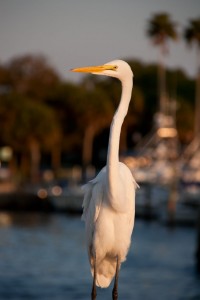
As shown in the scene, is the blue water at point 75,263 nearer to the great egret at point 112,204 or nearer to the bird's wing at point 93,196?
the great egret at point 112,204

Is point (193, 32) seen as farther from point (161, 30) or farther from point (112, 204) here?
point (112, 204)

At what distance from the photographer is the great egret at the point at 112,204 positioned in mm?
9238

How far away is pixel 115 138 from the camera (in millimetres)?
9094

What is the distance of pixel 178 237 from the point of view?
44.4 meters

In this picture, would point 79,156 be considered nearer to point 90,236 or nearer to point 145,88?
point 145,88

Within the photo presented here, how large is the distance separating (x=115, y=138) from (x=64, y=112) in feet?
227

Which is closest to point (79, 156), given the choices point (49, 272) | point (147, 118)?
point (147, 118)

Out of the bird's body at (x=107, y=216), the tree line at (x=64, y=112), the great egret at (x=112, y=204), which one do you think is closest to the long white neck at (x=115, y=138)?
the great egret at (x=112, y=204)

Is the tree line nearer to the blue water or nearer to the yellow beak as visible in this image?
the blue water

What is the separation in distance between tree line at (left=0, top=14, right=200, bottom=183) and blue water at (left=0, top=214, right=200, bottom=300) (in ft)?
55.6

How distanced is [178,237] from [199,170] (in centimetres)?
2323


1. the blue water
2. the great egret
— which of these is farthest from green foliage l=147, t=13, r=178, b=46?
the great egret

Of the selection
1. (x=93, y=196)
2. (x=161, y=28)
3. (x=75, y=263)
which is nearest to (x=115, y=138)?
(x=93, y=196)

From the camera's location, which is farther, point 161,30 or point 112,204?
point 161,30
